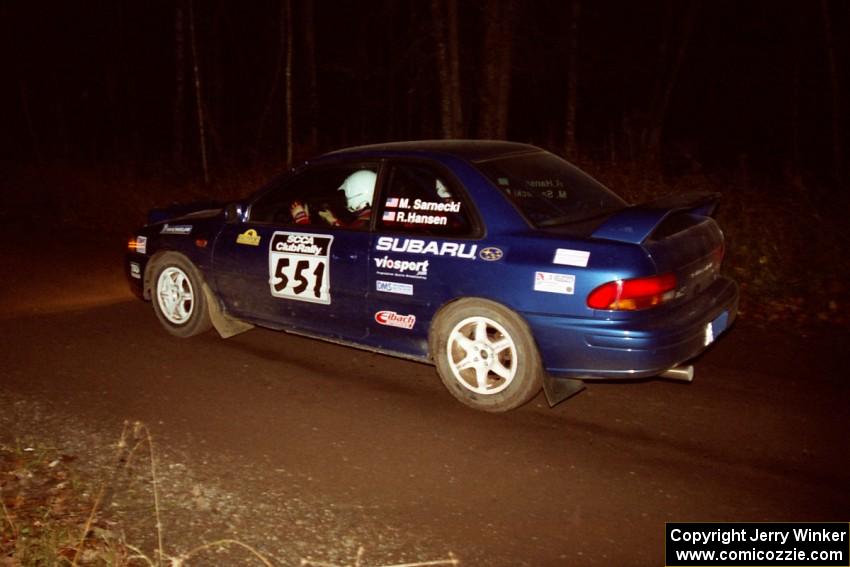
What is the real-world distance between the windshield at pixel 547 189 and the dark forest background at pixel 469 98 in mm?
2841

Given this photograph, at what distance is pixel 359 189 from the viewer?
5.82 metres

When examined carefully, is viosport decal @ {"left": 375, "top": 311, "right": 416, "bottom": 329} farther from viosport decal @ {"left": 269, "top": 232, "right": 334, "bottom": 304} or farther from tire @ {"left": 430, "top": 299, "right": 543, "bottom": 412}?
viosport decal @ {"left": 269, "top": 232, "right": 334, "bottom": 304}

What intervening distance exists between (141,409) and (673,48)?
29821 mm

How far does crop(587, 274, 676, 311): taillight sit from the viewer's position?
4.41 metres

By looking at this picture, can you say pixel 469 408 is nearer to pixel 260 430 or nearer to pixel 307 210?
pixel 260 430

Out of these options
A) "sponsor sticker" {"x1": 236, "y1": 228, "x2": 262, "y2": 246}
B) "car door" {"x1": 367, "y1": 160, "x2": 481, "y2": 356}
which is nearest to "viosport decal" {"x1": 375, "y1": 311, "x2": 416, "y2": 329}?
"car door" {"x1": 367, "y1": 160, "x2": 481, "y2": 356}

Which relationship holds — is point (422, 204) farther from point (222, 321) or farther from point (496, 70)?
point (496, 70)

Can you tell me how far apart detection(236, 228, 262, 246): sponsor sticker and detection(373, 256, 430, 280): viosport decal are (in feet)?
3.89

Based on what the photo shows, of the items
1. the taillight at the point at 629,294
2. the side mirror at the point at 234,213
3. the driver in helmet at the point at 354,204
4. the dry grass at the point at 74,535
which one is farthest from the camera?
the side mirror at the point at 234,213

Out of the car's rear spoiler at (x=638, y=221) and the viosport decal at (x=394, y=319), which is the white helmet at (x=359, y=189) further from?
the car's rear spoiler at (x=638, y=221)

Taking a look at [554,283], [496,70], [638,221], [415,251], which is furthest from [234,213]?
[496,70]

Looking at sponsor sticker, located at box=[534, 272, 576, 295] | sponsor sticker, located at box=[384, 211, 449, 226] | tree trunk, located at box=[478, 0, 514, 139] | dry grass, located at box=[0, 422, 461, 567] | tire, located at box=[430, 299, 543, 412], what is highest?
tree trunk, located at box=[478, 0, 514, 139]

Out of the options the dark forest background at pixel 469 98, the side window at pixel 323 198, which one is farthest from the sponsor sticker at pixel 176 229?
the dark forest background at pixel 469 98

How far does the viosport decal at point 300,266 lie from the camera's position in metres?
5.61
